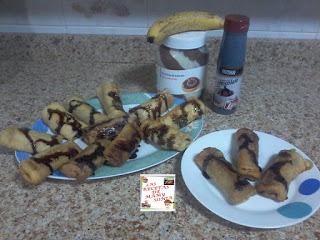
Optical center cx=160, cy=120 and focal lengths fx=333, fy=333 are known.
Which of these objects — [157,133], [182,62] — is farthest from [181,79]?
[157,133]

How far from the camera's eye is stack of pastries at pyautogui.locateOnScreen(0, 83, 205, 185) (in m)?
0.59

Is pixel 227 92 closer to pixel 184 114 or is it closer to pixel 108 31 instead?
pixel 184 114

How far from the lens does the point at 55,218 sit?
1.79 ft

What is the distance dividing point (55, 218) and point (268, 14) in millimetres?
747

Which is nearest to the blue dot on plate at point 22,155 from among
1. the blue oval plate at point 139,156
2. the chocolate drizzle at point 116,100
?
the blue oval plate at point 139,156

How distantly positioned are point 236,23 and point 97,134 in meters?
0.35

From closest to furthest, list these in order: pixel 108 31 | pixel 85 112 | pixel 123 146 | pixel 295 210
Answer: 1. pixel 295 210
2. pixel 123 146
3. pixel 85 112
4. pixel 108 31

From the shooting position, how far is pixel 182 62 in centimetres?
72

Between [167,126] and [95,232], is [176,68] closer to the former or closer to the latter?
[167,126]

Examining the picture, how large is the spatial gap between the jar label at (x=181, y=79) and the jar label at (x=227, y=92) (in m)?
0.04

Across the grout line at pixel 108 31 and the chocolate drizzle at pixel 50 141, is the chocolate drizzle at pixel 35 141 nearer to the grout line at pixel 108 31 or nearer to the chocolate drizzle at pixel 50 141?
the chocolate drizzle at pixel 50 141

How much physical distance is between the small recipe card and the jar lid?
285 mm

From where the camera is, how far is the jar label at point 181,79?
73 cm

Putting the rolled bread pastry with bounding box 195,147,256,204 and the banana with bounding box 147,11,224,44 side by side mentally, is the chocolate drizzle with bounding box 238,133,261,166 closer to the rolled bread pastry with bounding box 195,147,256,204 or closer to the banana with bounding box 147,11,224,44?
the rolled bread pastry with bounding box 195,147,256,204
